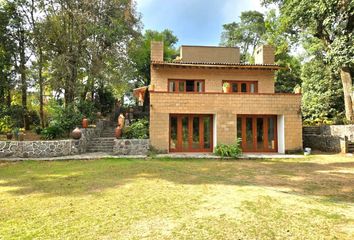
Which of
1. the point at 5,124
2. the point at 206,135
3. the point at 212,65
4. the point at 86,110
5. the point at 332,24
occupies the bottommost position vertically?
the point at 206,135

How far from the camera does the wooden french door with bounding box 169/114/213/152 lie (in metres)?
17.8

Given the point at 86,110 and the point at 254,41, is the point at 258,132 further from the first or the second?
the point at 254,41

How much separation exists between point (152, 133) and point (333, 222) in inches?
497

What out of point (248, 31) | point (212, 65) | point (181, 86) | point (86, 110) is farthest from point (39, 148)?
point (248, 31)

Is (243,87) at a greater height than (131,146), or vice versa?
(243,87)

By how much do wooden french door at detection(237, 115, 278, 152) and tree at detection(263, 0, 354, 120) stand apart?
22.2ft

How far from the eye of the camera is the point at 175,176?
10.3 metres

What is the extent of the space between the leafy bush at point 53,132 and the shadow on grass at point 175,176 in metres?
3.19

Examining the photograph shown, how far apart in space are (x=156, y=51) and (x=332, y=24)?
13.2 m

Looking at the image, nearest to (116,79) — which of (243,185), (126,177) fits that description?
(126,177)

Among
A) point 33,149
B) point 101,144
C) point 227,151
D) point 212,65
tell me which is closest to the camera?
point 33,149

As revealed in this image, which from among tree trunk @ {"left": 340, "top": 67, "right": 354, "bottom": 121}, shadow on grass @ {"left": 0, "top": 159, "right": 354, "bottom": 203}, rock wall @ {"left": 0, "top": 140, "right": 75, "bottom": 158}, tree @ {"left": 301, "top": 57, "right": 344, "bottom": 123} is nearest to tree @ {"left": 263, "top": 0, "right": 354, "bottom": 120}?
tree trunk @ {"left": 340, "top": 67, "right": 354, "bottom": 121}

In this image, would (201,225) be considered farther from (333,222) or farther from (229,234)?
(333,222)

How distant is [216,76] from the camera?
2023 cm
